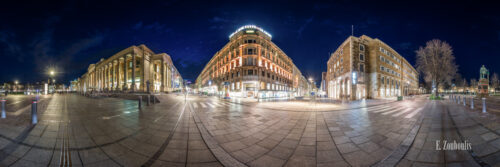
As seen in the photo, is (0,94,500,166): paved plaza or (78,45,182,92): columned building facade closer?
(0,94,500,166): paved plaza

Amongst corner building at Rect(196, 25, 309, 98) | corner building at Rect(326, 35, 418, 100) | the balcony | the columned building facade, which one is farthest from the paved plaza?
the columned building facade

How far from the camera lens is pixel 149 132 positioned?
18.2 ft

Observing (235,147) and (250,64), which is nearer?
(235,147)

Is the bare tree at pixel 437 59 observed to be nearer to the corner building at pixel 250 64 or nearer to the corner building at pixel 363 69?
the corner building at pixel 363 69

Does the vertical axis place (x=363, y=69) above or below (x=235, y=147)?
above

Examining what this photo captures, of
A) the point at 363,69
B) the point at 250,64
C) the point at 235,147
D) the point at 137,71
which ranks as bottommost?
the point at 235,147

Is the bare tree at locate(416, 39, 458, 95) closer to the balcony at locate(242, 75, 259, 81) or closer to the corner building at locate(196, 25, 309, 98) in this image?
the corner building at locate(196, 25, 309, 98)

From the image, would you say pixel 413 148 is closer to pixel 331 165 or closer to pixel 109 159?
pixel 331 165

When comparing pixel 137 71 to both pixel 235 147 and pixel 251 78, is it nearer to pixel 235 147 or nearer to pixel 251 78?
pixel 251 78

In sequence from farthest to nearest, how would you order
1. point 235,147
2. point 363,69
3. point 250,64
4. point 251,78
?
1. point 250,64
2. point 251,78
3. point 363,69
4. point 235,147

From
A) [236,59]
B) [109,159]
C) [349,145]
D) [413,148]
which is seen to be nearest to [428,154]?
[413,148]

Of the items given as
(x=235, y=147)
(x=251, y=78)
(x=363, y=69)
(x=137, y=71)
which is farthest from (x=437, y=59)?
(x=137, y=71)

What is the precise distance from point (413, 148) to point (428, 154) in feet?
1.30

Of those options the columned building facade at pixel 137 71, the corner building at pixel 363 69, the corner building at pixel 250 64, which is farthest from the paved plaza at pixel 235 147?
the columned building facade at pixel 137 71
